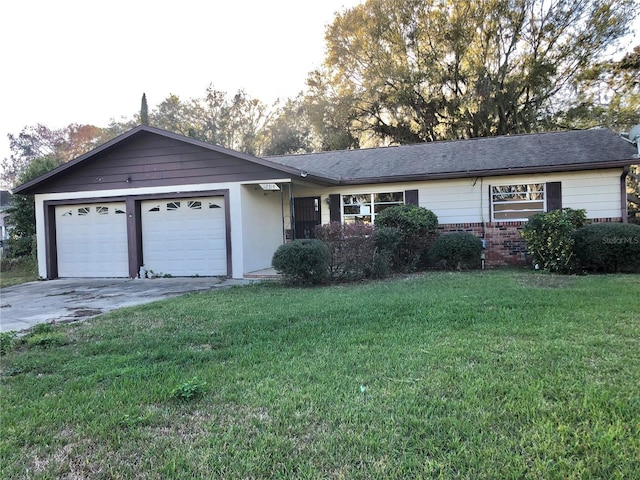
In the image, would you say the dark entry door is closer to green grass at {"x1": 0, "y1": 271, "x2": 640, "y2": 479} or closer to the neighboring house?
the neighboring house

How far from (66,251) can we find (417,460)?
43.0 ft

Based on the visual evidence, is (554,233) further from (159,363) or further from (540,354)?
(159,363)

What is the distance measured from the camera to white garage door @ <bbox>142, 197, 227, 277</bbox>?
11.4m

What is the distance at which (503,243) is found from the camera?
11523 mm

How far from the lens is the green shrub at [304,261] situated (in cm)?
850

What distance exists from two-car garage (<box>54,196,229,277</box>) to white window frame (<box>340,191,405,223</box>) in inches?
149

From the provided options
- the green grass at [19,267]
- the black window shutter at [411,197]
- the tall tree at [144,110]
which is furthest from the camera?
the tall tree at [144,110]

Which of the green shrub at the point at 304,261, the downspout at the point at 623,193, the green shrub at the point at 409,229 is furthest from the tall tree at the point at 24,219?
the downspout at the point at 623,193

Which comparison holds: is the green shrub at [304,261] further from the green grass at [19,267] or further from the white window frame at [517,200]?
the green grass at [19,267]

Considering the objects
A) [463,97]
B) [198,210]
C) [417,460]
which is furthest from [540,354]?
[463,97]

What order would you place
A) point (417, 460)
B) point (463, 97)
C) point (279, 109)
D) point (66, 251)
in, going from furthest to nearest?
1. point (279, 109)
2. point (463, 97)
3. point (66, 251)
4. point (417, 460)

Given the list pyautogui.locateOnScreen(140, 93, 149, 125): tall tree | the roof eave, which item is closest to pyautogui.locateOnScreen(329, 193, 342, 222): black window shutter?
the roof eave

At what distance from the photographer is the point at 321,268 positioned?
28.2 feet

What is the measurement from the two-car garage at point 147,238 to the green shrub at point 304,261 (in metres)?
2.99
